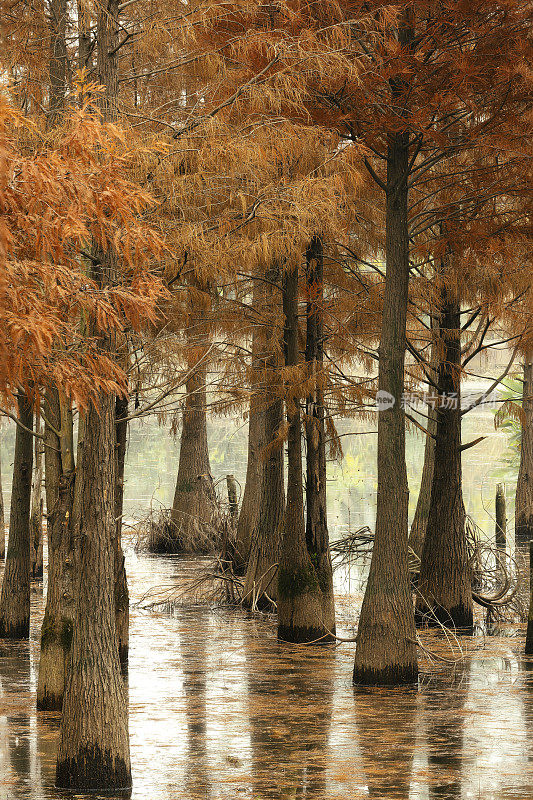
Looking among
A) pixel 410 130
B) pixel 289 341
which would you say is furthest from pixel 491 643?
pixel 410 130

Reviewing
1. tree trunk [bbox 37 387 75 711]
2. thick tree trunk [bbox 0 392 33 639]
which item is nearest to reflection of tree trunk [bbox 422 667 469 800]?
tree trunk [bbox 37 387 75 711]

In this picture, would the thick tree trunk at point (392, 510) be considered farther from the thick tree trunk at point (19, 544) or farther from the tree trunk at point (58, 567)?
the thick tree trunk at point (19, 544)

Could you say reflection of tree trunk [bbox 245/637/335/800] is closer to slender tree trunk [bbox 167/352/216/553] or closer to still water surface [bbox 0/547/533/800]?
still water surface [bbox 0/547/533/800]

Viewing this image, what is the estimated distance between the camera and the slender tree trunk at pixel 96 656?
7406 millimetres

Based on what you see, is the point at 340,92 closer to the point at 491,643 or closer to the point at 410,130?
the point at 410,130

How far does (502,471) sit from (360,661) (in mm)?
29464

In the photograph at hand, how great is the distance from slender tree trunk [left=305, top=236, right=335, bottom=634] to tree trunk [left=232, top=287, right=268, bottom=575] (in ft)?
2.18

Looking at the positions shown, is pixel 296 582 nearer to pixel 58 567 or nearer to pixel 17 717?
pixel 58 567

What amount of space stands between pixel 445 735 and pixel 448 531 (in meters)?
5.04

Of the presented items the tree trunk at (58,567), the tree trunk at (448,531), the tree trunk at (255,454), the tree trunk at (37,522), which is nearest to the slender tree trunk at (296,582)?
the tree trunk at (255,454)

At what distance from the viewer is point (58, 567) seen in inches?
396

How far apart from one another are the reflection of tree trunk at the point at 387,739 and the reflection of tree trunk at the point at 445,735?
14 centimetres

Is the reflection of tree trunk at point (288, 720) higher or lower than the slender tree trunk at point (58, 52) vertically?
lower

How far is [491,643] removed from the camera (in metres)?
13.0
